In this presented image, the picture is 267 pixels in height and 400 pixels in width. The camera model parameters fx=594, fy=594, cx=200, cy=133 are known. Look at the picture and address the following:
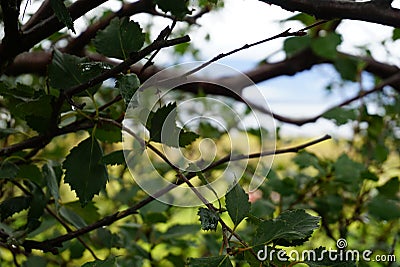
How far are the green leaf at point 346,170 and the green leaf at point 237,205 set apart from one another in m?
0.35

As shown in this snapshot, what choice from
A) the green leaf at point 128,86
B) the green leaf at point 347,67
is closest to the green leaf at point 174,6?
the green leaf at point 128,86

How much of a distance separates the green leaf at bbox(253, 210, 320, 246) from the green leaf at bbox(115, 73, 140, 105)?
3.9 inches

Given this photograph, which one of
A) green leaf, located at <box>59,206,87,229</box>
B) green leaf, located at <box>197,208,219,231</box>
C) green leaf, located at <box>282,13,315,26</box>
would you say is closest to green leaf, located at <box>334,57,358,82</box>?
green leaf, located at <box>282,13,315,26</box>

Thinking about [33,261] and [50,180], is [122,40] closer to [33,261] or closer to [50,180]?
[50,180]

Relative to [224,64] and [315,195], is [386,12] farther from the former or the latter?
[315,195]

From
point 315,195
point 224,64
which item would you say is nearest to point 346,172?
point 315,195

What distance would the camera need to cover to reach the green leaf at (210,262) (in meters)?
0.30

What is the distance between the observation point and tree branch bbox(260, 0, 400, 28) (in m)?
0.29

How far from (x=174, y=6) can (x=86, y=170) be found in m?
0.14

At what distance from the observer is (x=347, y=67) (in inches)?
33.6

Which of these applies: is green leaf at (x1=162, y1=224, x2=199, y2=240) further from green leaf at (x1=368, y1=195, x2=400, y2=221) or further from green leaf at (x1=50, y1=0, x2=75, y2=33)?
green leaf at (x1=50, y1=0, x2=75, y2=33)

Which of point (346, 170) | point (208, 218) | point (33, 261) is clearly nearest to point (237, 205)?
point (208, 218)

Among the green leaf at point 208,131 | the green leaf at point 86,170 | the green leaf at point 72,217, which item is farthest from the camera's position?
the green leaf at point 208,131

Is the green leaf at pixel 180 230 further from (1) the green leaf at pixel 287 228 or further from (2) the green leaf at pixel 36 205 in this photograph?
(1) the green leaf at pixel 287 228
